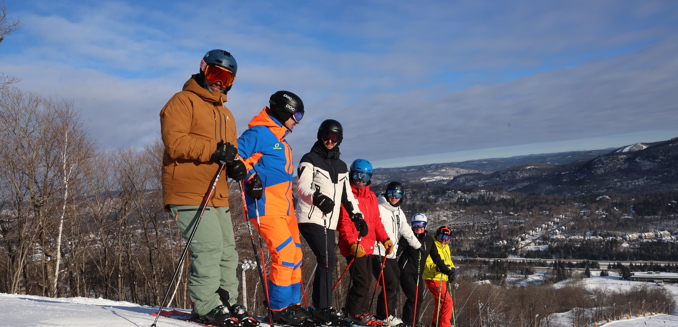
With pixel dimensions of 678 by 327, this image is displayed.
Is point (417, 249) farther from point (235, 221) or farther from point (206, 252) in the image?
point (235, 221)

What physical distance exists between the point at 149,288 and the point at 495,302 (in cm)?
5561

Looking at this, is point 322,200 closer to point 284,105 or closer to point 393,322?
point 284,105

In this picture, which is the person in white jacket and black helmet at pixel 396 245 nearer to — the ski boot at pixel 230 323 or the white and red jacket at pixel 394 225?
the white and red jacket at pixel 394 225

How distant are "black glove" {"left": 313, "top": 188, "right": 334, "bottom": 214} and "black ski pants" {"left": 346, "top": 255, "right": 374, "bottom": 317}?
129cm

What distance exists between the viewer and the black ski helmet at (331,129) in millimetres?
5230

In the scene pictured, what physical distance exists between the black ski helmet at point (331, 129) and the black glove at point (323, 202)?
82 centimetres

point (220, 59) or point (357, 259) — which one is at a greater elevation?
point (220, 59)

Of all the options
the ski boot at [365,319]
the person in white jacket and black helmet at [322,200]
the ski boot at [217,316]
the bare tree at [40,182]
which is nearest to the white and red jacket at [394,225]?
the ski boot at [365,319]

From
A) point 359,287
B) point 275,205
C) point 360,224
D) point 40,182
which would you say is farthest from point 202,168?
point 40,182

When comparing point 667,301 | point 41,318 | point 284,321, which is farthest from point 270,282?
point 667,301

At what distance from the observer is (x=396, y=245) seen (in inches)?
281

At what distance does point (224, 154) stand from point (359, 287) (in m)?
2.97

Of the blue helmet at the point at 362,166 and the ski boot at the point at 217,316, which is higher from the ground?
the blue helmet at the point at 362,166

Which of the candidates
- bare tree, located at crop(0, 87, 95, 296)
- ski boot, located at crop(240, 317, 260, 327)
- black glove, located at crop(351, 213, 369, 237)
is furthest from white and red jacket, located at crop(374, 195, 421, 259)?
bare tree, located at crop(0, 87, 95, 296)
